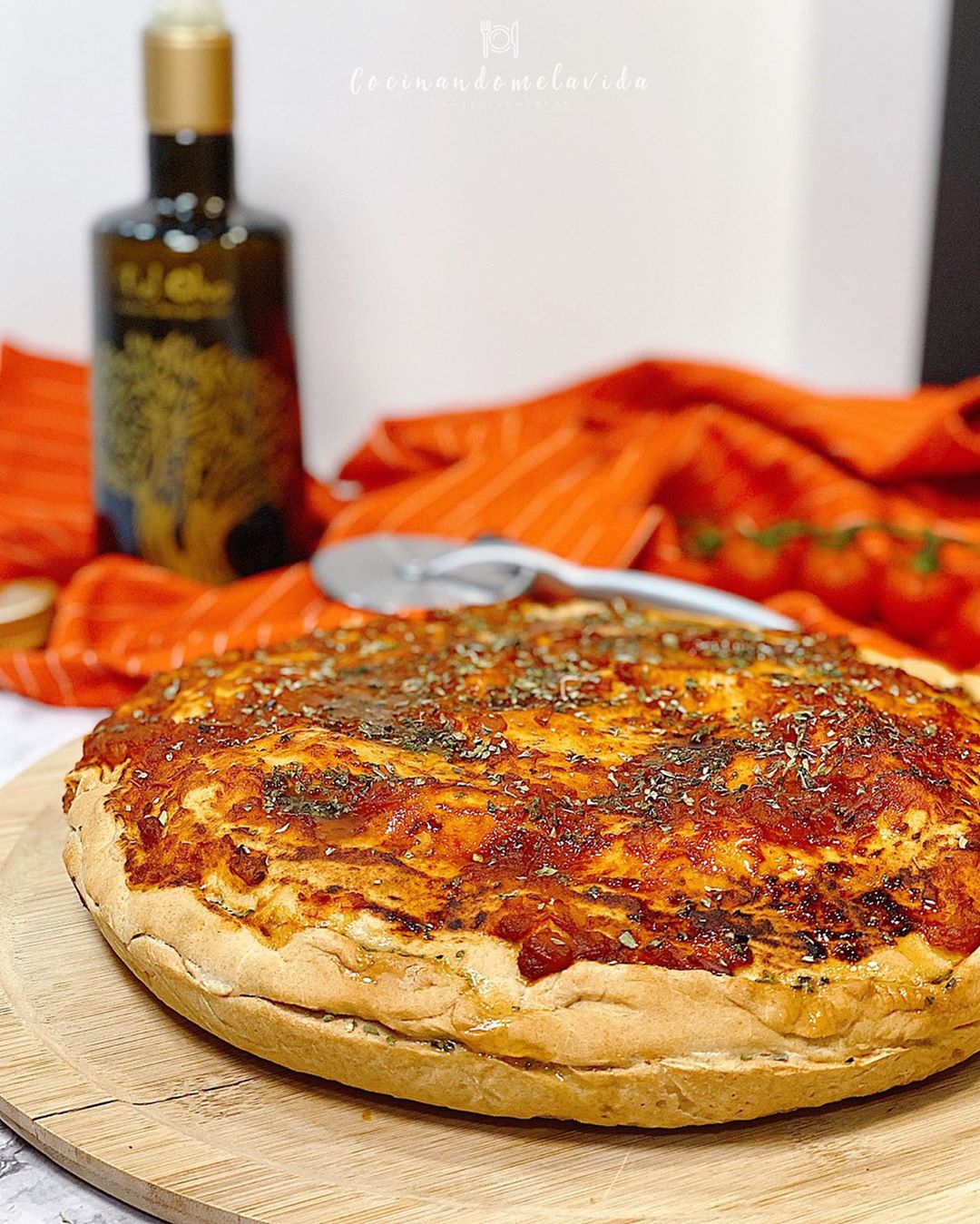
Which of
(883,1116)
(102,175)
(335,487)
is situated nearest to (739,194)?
(335,487)

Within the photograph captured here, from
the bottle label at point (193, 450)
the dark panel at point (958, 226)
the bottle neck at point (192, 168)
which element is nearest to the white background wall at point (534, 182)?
the dark panel at point (958, 226)

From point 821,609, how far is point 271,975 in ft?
5.08

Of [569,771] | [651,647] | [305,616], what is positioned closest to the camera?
[569,771]

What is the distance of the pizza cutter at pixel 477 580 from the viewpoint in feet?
8.02

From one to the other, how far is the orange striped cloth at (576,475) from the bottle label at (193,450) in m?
0.07

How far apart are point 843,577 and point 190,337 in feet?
3.98

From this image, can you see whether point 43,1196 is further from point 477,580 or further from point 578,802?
point 477,580

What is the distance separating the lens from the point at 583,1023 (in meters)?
1.31

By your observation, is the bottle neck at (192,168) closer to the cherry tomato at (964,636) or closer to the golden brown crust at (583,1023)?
the cherry tomato at (964,636)

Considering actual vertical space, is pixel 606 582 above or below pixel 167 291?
below

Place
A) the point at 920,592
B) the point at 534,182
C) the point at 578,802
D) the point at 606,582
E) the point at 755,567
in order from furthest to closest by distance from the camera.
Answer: the point at 534,182 → the point at 755,567 → the point at 920,592 → the point at 606,582 → the point at 578,802

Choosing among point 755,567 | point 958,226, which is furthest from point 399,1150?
point 958,226

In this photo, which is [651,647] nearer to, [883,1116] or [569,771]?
[569,771]

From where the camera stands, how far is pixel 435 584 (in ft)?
8.65
